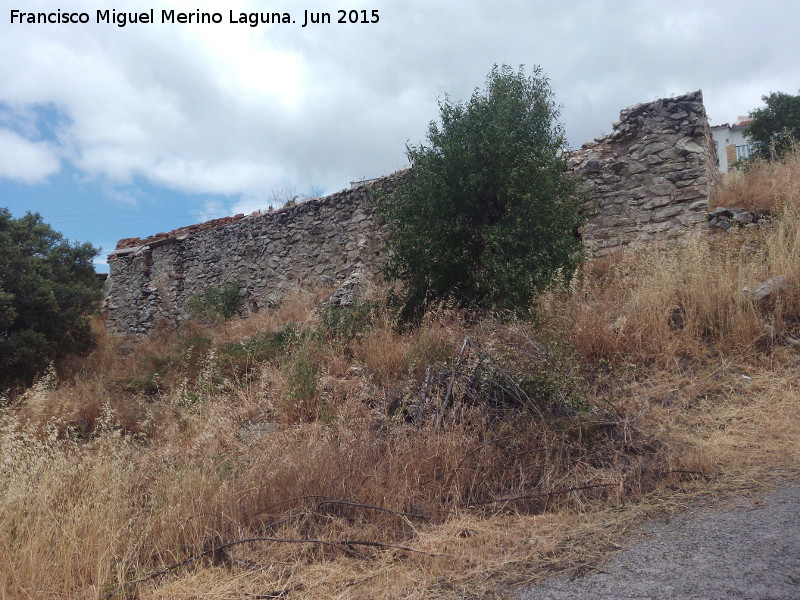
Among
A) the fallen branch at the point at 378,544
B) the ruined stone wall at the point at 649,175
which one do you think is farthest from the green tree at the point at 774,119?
the fallen branch at the point at 378,544

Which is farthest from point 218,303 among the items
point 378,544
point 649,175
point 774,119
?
point 774,119

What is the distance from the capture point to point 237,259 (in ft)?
47.2

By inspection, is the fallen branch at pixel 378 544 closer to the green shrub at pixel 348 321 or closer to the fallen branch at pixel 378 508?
the fallen branch at pixel 378 508

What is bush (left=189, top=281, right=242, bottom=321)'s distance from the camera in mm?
13438

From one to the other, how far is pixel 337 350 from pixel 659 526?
4720 millimetres

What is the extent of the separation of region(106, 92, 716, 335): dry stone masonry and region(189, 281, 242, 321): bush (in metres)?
0.24

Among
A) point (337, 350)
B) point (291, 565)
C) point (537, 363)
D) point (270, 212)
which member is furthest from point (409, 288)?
point (270, 212)

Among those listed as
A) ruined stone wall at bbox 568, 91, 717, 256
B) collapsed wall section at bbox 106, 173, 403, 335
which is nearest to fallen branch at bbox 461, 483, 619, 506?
ruined stone wall at bbox 568, 91, 717, 256

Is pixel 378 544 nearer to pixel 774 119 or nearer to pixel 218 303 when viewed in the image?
pixel 218 303

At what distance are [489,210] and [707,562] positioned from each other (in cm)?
558

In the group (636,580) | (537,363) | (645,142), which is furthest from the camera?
(645,142)

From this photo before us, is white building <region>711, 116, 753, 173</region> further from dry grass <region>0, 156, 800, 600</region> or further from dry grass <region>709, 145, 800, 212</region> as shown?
dry grass <region>0, 156, 800, 600</region>

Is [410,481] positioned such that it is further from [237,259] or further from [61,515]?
[237,259]

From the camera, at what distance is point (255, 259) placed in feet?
46.0
